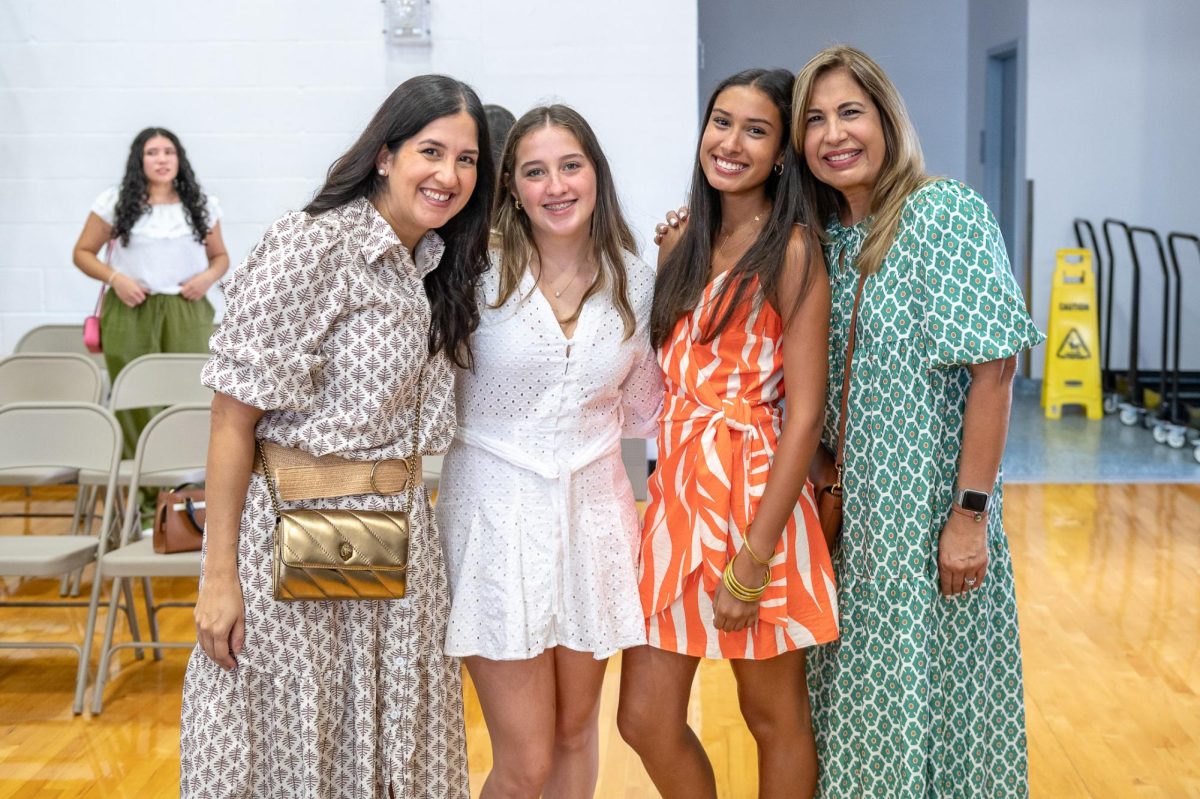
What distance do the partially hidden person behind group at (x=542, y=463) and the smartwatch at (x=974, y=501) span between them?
0.58 metres

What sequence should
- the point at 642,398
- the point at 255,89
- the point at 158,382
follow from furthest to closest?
the point at 255,89, the point at 158,382, the point at 642,398

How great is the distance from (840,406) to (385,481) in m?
0.81

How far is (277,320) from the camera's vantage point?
6.13 feet

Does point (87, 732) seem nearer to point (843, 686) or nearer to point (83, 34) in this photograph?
point (843, 686)

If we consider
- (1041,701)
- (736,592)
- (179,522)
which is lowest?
(1041,701)

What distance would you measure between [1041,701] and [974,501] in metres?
1.75

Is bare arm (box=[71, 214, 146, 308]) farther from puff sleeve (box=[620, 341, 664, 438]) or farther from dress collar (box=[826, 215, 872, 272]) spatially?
dress collar (box=[826, 215, 872, 272])

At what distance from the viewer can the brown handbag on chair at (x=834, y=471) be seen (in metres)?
2.18

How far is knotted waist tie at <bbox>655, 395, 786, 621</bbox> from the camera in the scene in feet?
7.05

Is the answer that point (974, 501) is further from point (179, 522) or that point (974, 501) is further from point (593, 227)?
point (179, 522)

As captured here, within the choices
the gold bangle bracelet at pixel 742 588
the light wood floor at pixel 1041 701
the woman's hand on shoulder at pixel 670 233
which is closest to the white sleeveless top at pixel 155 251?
the light wood floor at pixel 1041 701

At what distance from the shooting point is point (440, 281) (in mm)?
2104

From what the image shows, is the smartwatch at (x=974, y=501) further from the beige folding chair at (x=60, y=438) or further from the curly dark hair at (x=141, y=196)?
the curly dark hair at (x=141, y=196)

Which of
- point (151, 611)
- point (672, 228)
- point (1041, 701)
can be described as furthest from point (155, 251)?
point (1041, 701)
